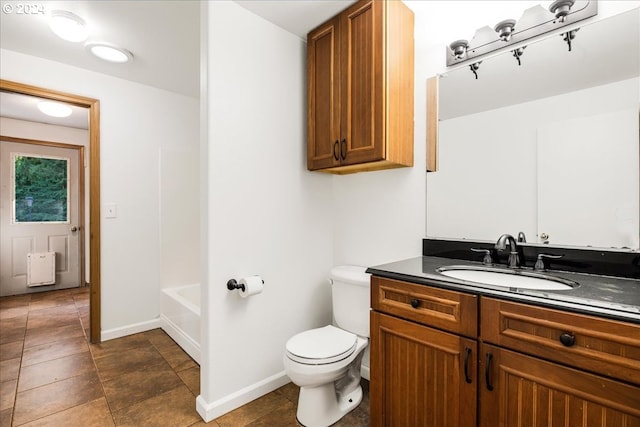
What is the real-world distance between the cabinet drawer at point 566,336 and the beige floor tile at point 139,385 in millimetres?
1914

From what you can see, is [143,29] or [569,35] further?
[143,29]

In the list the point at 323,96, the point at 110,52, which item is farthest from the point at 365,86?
the point at 110,52

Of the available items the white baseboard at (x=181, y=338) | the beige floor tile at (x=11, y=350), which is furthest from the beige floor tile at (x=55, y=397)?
the beige floor tile at (x=11, y=350)

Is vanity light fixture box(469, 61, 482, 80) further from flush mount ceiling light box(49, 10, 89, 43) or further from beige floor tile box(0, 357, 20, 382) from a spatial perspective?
beige floor tile box(0, 357, 20, 382)

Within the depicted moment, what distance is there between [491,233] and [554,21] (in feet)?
3.26

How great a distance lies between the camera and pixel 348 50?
175 centimetres

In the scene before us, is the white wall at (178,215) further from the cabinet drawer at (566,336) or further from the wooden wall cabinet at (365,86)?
the cabinet drawer at (566,336)

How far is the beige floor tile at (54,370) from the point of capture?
1.97m

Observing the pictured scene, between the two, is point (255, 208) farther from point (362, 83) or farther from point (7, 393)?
point (7, 393)

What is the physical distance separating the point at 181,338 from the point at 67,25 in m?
2.32

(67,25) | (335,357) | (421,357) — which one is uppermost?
(67,25)

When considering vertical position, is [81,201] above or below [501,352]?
above

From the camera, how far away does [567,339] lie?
0.89 m

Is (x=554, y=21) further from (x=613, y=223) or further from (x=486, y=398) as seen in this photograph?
(x=486, y=398)
